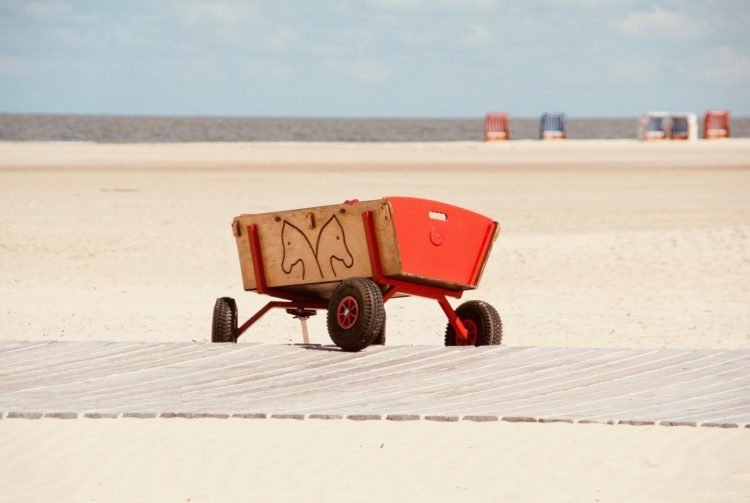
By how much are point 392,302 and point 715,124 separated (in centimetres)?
4592

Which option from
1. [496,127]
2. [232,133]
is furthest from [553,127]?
[232,133]

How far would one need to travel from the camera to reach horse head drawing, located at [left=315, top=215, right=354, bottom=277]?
909 centimetres

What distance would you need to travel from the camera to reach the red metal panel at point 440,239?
8844 mm

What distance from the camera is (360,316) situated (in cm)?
856

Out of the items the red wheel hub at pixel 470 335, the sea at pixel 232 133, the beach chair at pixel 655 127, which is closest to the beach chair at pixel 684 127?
the beach chair at pixel 655 127

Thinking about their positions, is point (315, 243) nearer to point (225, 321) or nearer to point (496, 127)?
point (225, 321)

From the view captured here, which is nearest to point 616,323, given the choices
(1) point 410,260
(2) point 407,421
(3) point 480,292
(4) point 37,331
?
(3) point 480,292

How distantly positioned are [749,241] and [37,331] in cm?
986

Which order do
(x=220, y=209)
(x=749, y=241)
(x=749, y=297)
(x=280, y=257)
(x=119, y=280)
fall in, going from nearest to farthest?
(x=280, y=257) → (x=749, y=297) → (x=119, y=280) → (x=749, y=241) → (x=220, y=209)

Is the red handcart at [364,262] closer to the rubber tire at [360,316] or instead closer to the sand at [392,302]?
the rubber tire at [360,316]

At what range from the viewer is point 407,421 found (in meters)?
6.79

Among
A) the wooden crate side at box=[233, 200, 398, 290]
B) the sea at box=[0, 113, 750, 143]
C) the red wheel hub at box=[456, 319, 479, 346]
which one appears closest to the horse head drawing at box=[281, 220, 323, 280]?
the wooden crate side at box=[233, 200, 398, 290]

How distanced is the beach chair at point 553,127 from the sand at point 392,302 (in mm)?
16507

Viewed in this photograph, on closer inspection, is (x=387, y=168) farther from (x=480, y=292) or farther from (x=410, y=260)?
(x=410, y=260)
